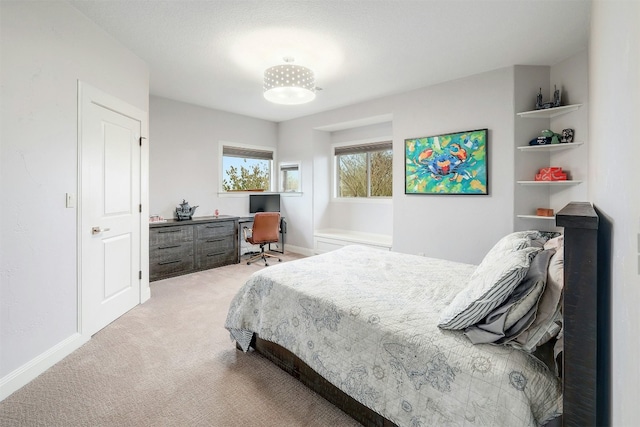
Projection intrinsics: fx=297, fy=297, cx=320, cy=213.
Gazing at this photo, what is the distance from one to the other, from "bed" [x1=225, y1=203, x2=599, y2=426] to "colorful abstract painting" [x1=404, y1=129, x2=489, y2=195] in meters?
1.60

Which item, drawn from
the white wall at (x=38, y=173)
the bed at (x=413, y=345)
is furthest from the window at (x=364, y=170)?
the white wall at (x=38, y=173)

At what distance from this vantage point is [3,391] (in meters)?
1.74

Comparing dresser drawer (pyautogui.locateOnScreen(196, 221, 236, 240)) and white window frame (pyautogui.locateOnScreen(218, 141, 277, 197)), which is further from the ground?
white window frame (pyautogui.locateOnScreen(218, 141, 277, 197))

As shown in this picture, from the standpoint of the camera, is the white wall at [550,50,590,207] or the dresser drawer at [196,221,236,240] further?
the dresser drawer at [196,221,236,240]

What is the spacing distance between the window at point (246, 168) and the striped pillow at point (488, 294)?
4.86m

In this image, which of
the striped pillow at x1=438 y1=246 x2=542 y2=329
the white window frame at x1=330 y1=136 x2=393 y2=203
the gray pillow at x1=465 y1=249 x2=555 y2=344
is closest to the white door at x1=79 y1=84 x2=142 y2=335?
the striped pillow at x1=438 y1=246 x2=542 y2=329

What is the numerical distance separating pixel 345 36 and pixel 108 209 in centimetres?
270

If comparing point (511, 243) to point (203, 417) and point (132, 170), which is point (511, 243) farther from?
point (132, 170)

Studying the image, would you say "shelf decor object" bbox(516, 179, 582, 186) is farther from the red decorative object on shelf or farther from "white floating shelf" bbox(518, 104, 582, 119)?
"white floating shelf" bbox(518, 104, 582, 119)

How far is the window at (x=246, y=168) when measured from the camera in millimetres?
5535

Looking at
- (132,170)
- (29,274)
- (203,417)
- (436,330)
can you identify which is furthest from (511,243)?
(132,170)

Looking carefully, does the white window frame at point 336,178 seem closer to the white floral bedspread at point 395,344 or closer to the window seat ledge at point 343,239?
the window seat ledge at point 343,239

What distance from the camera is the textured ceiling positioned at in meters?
2.31

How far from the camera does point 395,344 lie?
54.7 inches
